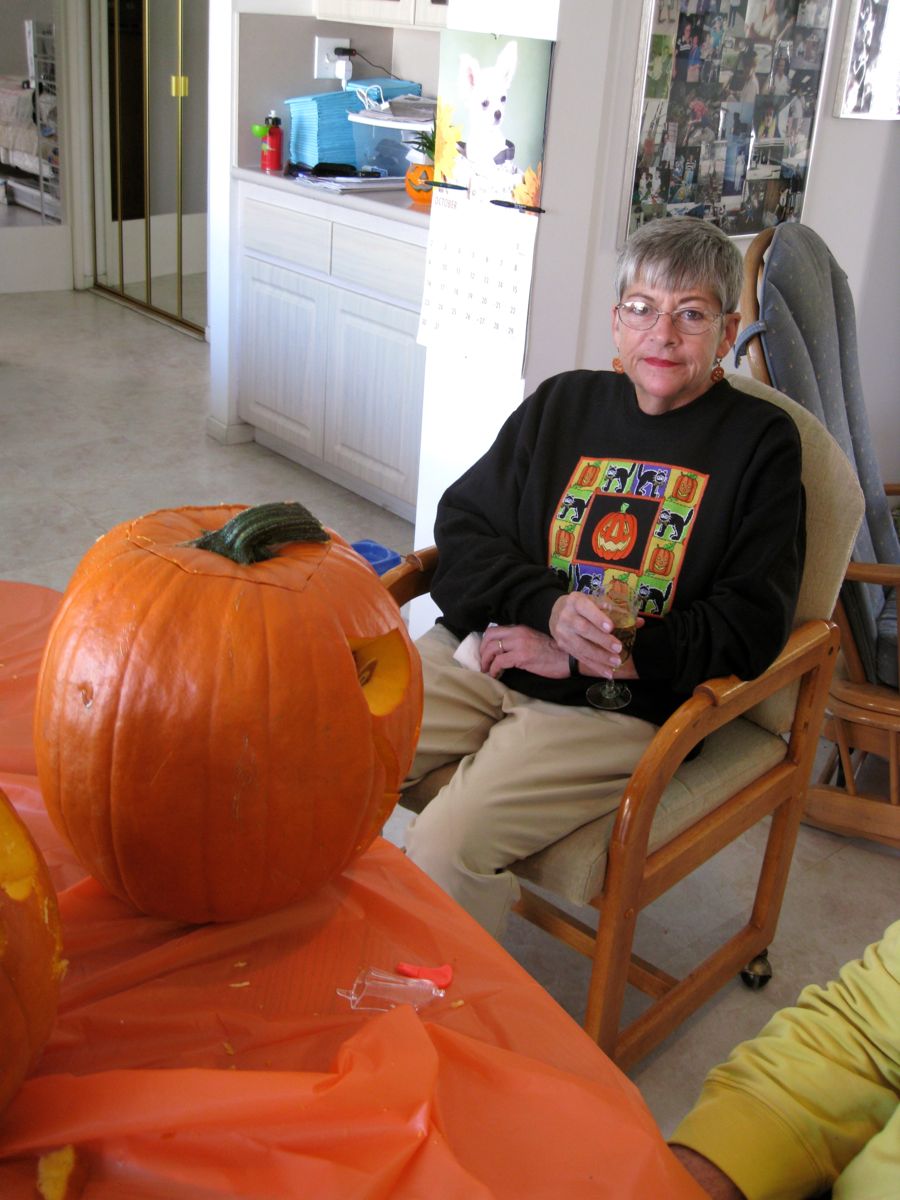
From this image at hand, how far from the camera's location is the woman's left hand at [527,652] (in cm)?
172

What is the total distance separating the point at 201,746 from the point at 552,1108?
339 mm

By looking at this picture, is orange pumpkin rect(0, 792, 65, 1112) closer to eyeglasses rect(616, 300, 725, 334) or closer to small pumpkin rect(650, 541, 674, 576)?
small pumpkin rect(650, 541, 674, 576)

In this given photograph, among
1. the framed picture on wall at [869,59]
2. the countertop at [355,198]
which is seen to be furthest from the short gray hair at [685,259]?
the countertop at [355,198]

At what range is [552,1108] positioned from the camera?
74 cm

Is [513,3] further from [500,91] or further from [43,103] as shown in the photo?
[43,103]

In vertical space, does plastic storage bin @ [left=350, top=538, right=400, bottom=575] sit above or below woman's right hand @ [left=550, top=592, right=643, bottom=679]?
below

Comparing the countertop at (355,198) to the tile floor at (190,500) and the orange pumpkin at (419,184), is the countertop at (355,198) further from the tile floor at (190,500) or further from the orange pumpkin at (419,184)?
the tile floor at (190,500)

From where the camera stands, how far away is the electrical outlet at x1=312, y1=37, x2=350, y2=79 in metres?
4.19

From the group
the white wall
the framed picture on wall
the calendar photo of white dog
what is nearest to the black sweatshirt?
the calendar photo of white dog

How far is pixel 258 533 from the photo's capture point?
88 cm

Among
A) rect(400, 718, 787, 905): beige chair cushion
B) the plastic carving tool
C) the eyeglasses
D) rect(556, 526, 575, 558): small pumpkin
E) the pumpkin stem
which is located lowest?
rect(400, 718, 787, 905): beige chair cushion

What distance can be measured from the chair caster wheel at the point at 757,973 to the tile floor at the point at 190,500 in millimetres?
18

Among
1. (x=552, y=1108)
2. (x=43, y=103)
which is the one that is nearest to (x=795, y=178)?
(x=552, y=1108)

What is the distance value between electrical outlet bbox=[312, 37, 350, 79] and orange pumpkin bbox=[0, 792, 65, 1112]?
159 inches
